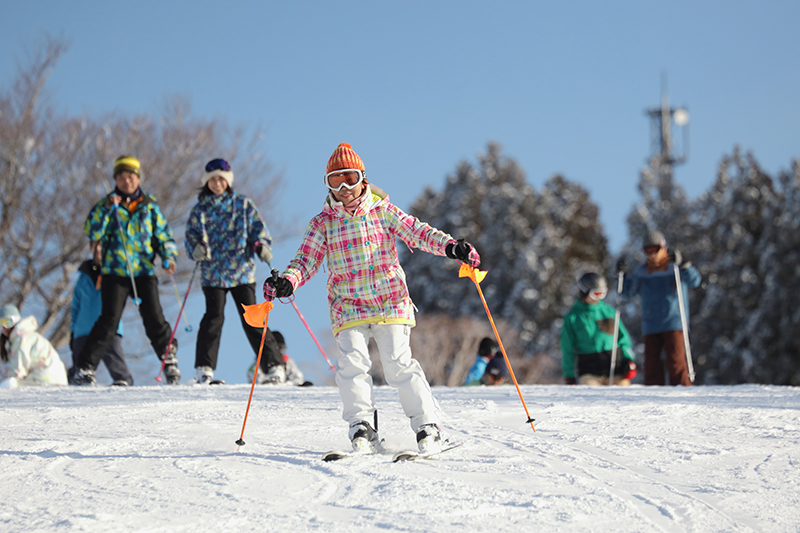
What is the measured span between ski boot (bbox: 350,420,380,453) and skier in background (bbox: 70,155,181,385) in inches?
136

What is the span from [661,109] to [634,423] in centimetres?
4023

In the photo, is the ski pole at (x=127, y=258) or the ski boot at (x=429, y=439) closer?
the ski boot at (x=429, y=439)

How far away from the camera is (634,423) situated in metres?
4.61

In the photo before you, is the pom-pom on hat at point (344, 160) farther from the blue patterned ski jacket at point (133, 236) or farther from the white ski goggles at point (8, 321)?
the white ski goggles at point (8, 321)

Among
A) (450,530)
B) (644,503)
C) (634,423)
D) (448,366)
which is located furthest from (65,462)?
(448,366)

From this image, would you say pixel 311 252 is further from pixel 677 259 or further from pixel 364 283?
pixel 677 259

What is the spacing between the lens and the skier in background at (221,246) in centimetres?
650

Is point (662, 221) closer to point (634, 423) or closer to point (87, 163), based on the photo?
point (87, 163)

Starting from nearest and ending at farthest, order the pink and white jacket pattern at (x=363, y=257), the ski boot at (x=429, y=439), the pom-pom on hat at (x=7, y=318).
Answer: the ski boot at (x=429, y=439) < the pink and white jacket pattern at (x=363, y=257) < the pom-pom on hat at (x=7, y=318)

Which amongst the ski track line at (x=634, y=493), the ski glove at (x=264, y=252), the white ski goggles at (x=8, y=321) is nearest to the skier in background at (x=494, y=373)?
the ski glove at (x=264, y=252)

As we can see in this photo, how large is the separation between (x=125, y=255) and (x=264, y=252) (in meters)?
1.32

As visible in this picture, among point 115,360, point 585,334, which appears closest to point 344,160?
point 115,360

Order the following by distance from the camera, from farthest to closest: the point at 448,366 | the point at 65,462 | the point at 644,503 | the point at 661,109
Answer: the point at 661,109, the point at 448,366, the point at 65,462, the point at 644,503

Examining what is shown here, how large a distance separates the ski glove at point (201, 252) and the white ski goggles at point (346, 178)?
281cm
